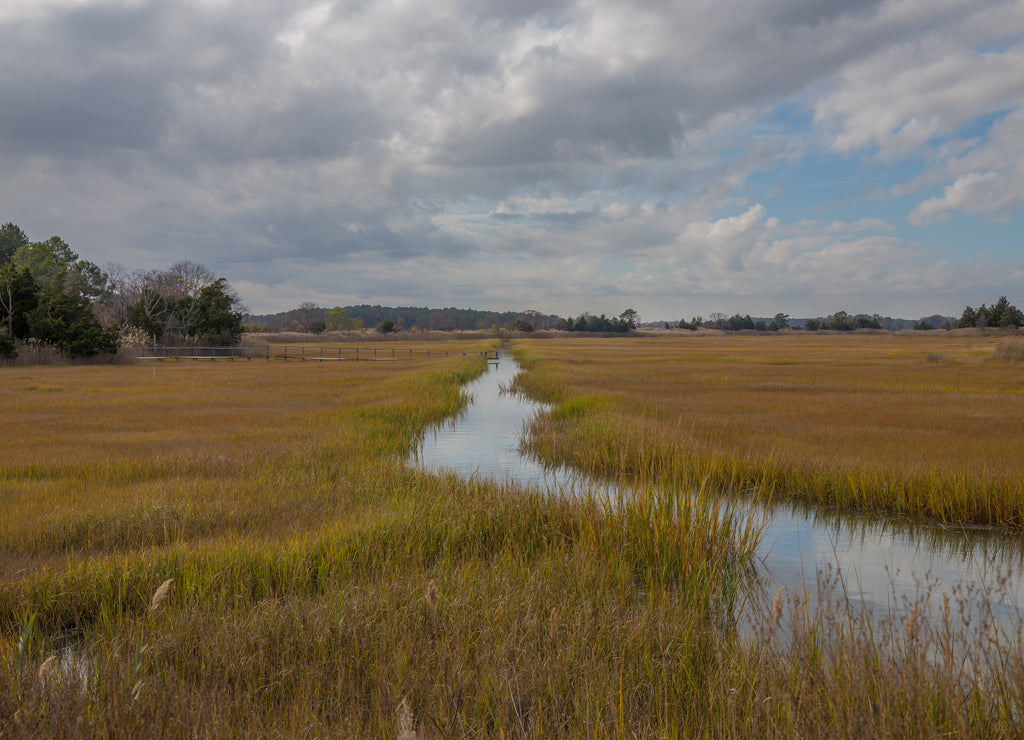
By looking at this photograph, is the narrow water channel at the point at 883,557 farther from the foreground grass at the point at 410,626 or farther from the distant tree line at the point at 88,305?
the distant tree line at the point at 88,305

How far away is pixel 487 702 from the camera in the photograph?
141 inches

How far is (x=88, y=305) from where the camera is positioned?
145 feet

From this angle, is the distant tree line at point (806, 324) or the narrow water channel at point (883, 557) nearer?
the narrow water channel at point (883, 557)

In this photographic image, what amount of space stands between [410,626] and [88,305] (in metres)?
50.0

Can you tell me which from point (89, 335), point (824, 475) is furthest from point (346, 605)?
point (89, 335)

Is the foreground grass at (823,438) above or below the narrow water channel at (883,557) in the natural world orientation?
above

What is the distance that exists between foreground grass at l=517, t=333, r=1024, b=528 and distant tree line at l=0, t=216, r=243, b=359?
33788mm

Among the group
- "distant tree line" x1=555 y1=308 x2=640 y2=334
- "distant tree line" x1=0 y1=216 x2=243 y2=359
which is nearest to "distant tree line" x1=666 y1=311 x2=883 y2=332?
"distant tree line" x1=555 y1=308 x2=640 y2=334

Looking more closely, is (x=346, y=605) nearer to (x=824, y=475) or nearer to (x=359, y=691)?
(x=359, y=691)

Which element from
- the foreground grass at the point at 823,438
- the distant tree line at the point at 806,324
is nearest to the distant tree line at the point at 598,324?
the distant tree line at the point at 806,324

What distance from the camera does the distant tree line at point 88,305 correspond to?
39.5 meters

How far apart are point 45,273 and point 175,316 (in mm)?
18231

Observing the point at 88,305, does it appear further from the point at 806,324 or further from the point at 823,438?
the point at 806,324

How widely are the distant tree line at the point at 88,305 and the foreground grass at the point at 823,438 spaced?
33.8 meters
